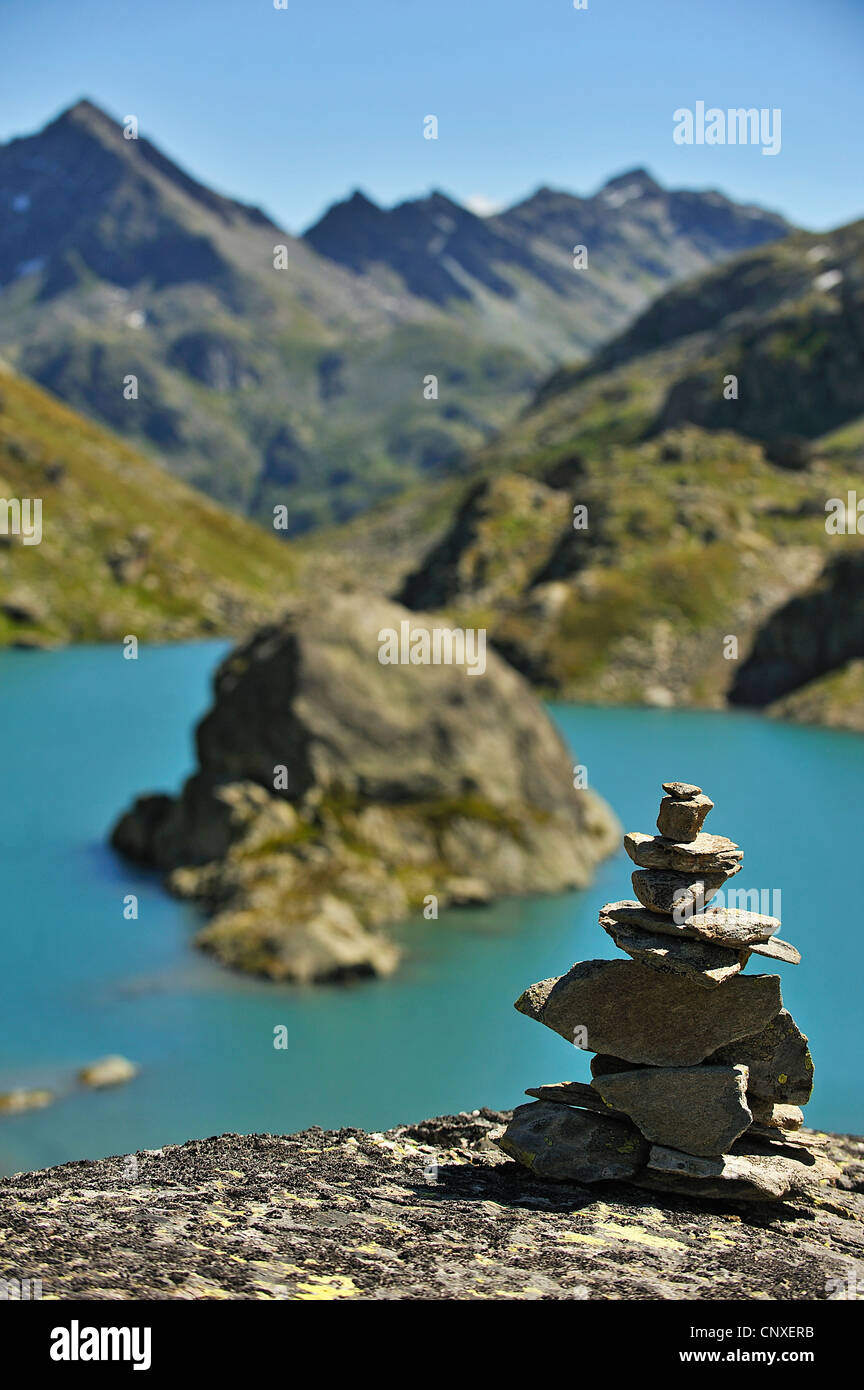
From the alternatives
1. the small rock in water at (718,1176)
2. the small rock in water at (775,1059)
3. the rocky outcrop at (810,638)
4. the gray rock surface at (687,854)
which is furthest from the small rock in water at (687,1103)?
the rocky outcrop at (810,638)

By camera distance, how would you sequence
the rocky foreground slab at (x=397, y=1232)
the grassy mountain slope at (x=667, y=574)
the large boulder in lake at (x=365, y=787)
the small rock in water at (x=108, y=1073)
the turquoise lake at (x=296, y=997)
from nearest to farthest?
the rocky foreground slab at (x=397, y=1232), the turquoise lake at (x=296, y=997), the small rock in water at (x=108, y=1073), the large boulder in lake at (x=365, y=787), the grassy mountain slope at (x=667, y=574)

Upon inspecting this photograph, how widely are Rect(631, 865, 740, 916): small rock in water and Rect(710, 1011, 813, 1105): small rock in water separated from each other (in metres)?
1.85

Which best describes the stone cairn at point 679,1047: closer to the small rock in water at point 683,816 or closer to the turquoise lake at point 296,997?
the small rock in water at point 683,816

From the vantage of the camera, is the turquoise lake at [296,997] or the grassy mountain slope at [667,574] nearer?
the turquoise lake at [296,997]

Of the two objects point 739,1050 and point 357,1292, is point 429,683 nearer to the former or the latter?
point 739,1050

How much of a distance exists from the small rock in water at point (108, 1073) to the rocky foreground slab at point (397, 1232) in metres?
15.5

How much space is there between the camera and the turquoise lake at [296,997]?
31.5 meters

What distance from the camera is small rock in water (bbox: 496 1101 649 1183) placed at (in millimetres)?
15211

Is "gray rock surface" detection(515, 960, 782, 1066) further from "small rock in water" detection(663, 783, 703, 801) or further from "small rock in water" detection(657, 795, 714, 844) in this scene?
"small rock in water" detection(663, 783, 703, 801)

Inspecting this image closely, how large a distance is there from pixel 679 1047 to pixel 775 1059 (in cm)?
146

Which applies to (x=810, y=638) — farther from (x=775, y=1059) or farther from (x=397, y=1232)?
(x=397, y=1232)

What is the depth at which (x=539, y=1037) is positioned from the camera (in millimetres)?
37250

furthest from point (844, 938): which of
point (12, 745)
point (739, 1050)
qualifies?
point (12, 745)

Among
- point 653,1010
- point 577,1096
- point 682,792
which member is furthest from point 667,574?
point 653,1010
